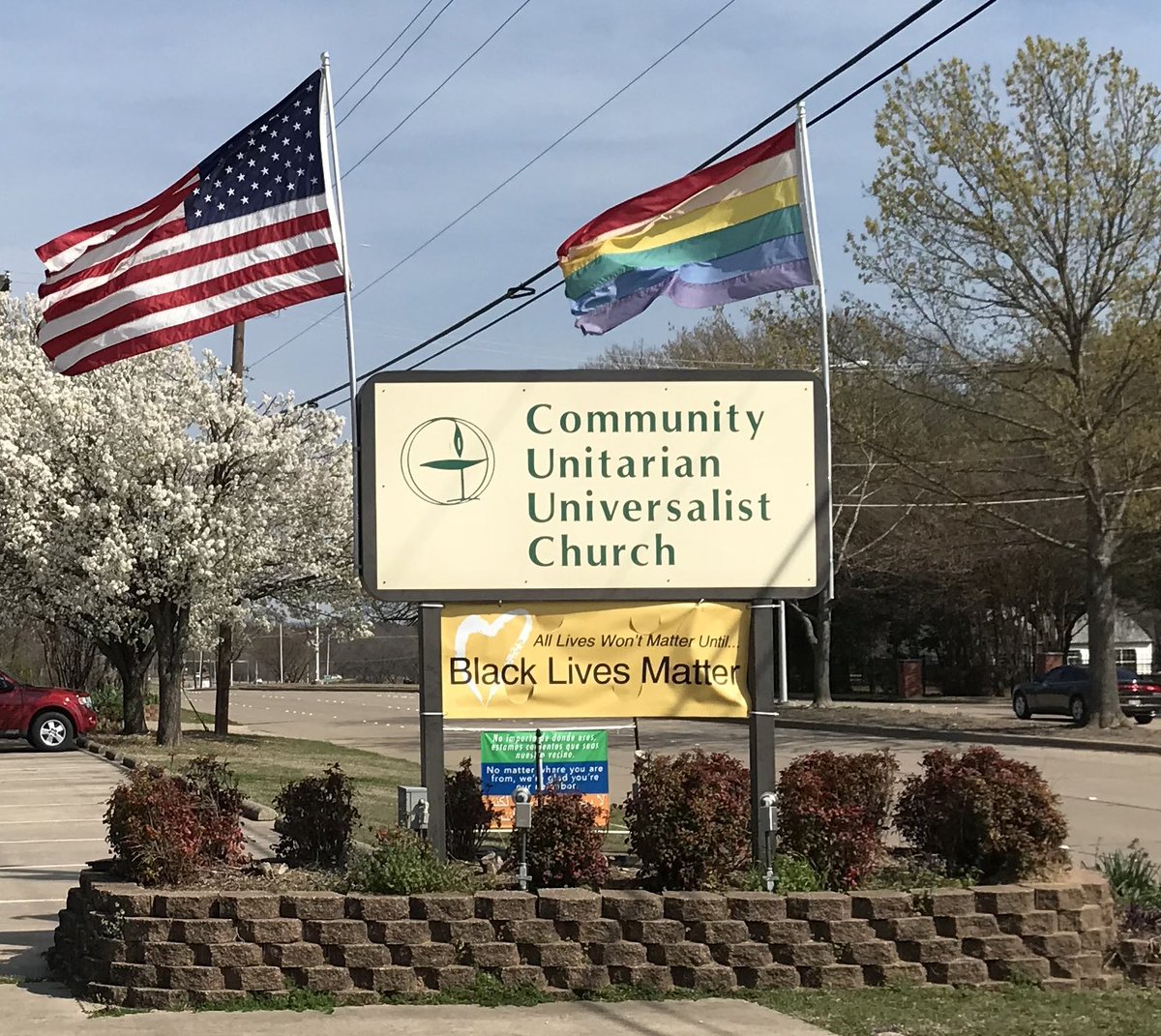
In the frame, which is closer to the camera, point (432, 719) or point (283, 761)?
point (432, 719)

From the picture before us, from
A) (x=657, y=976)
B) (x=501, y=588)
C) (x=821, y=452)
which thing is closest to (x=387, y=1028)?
(x=657, y=976)

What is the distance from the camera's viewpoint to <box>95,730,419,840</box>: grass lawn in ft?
58.3

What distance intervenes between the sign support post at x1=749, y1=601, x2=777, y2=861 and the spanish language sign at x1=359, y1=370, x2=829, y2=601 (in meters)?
0.18

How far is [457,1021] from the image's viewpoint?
289 inches

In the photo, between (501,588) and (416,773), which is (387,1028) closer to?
(501,588)

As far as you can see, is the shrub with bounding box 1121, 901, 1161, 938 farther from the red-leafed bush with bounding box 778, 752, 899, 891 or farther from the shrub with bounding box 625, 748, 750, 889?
the shrub with bounding box 625, 748, 750, 889

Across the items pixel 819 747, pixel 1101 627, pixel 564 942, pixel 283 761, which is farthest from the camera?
pixel 1101 627

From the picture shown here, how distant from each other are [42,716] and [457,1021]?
22185 mm

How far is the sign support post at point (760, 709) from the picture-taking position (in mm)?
8797

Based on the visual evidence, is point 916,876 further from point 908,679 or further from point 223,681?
point 908,679

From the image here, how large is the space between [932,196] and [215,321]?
2160 centimetres

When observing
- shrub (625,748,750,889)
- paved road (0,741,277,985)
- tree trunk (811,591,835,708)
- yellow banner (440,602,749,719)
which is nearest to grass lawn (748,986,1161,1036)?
shrub (625,748,750,889)

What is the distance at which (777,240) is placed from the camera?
10.6 meters

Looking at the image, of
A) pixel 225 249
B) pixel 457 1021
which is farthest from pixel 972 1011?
pixel 225 249
